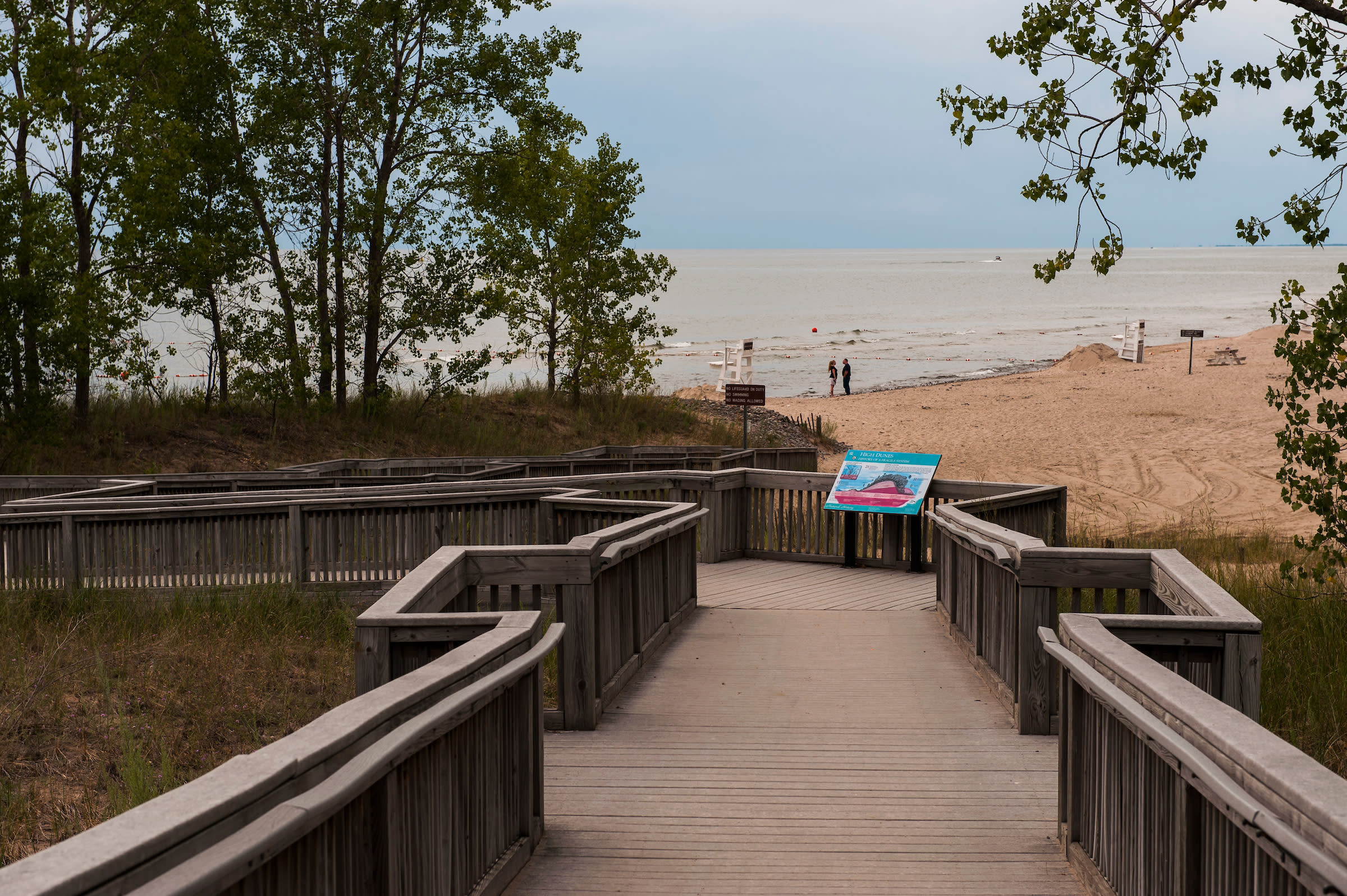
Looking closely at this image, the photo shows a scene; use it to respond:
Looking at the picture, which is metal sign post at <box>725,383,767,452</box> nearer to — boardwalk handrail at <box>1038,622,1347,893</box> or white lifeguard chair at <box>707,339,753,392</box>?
white lifeguard chair at <box>707,339,753,392</box>

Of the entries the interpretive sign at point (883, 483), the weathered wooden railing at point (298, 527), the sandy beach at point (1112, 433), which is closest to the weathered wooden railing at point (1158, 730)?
the weathered wooden railing at point (298, 527)

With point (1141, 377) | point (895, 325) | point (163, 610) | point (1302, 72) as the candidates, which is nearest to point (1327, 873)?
point (1302, 72)

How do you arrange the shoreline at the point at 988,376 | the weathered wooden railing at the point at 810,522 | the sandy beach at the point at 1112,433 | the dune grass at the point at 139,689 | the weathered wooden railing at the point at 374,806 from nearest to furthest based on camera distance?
1. the weathered wooden railing at the point at 374,806
2. the dune grass at the point at 139,689
3. the weathered wooden railing at the point at 810,522
4. the sandy beach at the point at 1112,433
5. the shoreline at the point at 988,376

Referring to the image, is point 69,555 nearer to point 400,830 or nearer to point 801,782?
point 801,782

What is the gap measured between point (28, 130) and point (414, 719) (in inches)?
778

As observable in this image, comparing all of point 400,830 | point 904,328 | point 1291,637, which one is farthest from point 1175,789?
point 904,328

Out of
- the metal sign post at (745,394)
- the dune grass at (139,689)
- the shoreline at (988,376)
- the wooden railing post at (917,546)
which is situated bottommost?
the dune grass at (139,689)

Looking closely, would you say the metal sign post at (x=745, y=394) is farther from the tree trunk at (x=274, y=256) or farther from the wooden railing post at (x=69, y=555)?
the wooden railing post at (x=69, y=555)

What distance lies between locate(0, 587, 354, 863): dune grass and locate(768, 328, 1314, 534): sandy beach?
14.6 m

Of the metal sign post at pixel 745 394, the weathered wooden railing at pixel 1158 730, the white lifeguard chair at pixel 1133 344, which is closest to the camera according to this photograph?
the weathered wooden railing at pixel 1158 730

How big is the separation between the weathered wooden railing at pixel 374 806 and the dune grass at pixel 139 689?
7.03ft

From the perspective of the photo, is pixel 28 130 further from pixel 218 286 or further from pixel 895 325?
pixel 895 325

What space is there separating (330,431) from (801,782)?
790 inches

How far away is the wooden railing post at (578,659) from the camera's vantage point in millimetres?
6641
